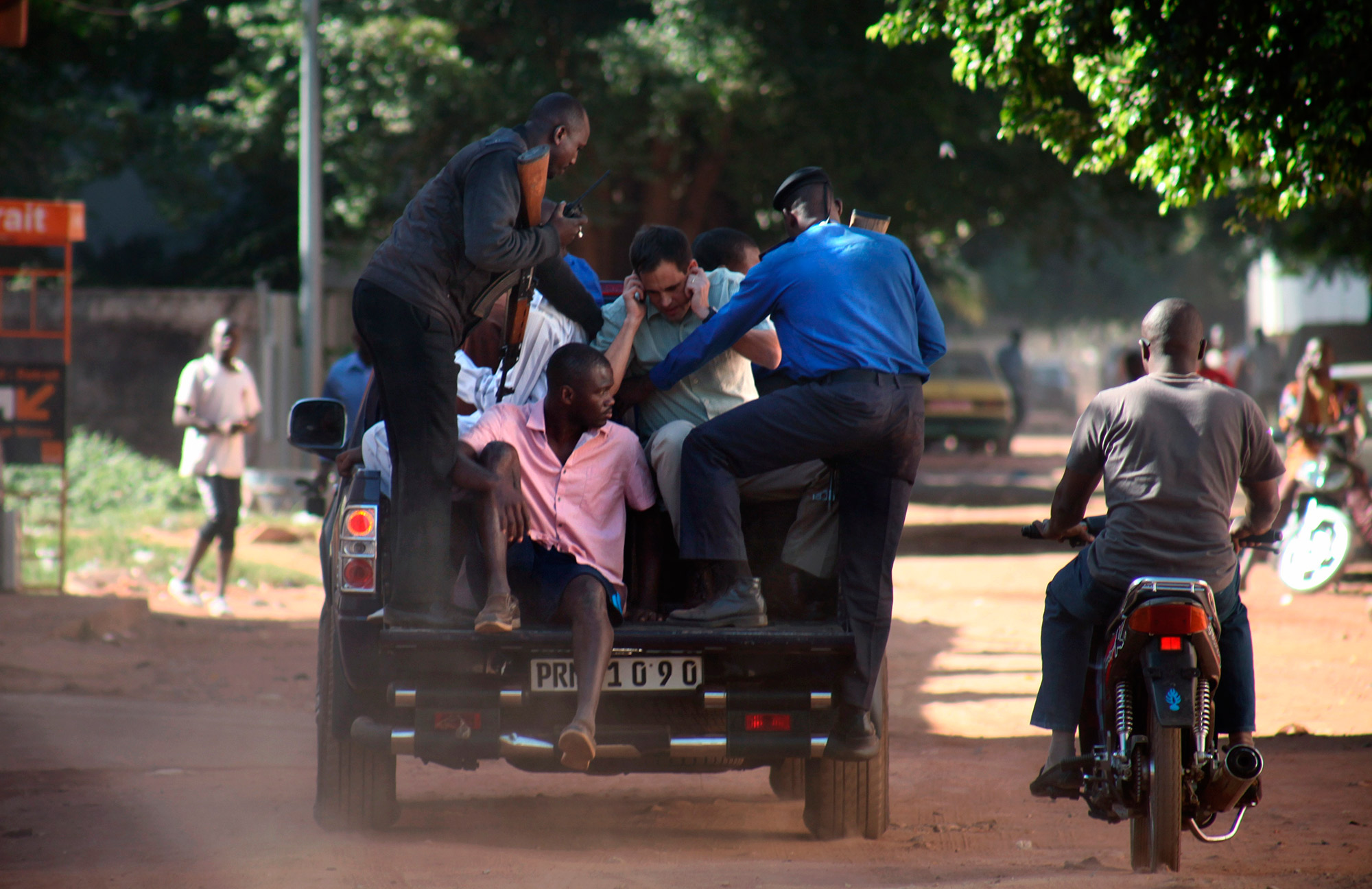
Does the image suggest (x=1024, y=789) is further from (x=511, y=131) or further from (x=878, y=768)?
(x=511, y=131)

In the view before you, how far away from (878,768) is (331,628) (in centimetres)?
188

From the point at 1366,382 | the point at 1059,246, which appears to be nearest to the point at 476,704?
the point at 1366,382

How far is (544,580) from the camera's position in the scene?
452 cm

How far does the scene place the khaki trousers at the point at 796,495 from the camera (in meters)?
4.73

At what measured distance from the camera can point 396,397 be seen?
4.48 metres

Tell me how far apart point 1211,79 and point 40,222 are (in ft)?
26.2

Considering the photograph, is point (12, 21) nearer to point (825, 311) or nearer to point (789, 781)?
point (825, 311)

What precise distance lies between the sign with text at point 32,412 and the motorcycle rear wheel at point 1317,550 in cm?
910

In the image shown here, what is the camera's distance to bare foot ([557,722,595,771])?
4.23 metres

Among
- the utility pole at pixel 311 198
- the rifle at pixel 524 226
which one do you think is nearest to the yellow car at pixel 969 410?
the utility pole at pixel 311 198

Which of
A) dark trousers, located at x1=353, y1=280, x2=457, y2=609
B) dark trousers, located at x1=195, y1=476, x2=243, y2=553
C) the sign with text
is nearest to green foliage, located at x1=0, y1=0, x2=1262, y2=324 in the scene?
the sign with text

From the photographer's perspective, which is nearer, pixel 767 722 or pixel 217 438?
pixel 767 722

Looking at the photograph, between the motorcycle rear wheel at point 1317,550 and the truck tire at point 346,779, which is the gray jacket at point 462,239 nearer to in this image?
the truck tire at point 346,779

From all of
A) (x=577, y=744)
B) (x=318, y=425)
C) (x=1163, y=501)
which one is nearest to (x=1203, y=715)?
(x=1163, y=501)
